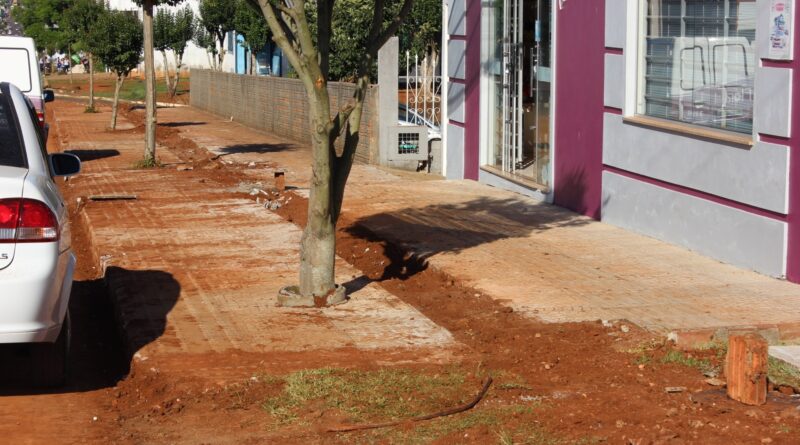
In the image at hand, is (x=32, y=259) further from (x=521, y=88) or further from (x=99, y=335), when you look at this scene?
(x=521, y=88)

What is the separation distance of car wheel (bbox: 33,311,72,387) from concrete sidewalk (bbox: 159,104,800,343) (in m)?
3.34

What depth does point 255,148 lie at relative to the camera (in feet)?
80.2

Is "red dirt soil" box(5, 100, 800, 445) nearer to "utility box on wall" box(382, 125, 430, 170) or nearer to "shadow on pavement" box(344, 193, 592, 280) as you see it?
"shadow on pavement" box(344, 193, 592, 280)

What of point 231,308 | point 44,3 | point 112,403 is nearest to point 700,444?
point 112,403

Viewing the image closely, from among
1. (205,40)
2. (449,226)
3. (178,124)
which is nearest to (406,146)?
(449,226)

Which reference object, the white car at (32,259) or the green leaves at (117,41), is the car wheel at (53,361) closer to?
the white car at (32,259)

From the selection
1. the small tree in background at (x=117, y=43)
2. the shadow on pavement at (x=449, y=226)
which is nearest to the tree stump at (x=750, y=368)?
the shadow on pavement at (x=449, y=226)

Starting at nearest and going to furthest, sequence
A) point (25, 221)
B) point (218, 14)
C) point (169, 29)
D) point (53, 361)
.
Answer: point (25, 221)
point (53, 361)
point (169, 29)
point (218, 14)

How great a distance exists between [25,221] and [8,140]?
1019mm

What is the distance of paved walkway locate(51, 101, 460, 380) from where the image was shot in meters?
7.54

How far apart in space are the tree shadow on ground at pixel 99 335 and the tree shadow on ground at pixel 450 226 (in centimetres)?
168

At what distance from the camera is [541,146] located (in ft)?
49.2

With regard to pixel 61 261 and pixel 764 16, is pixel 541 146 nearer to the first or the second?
pixel 764 16

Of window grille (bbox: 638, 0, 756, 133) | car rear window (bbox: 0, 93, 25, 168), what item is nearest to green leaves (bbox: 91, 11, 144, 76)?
window grille (bbox: 638, 0, 756, 133)
